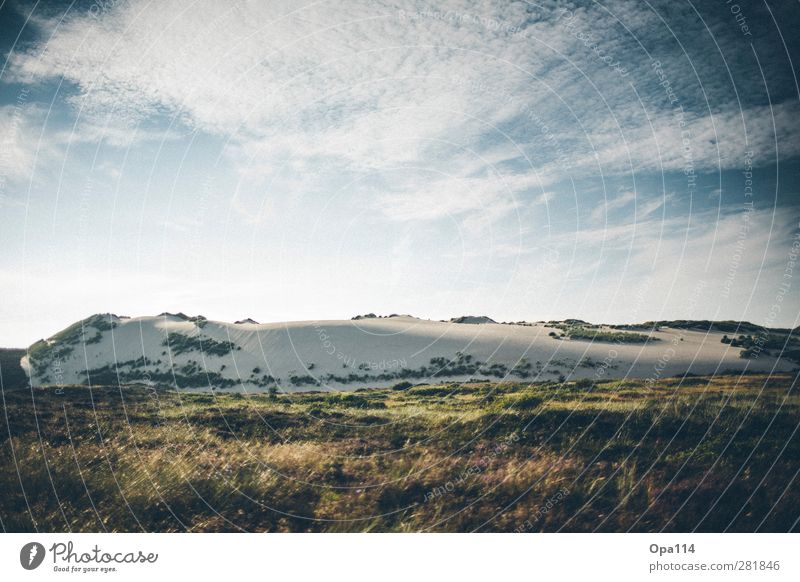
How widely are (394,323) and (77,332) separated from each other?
162 ft

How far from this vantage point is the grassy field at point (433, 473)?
1180cm

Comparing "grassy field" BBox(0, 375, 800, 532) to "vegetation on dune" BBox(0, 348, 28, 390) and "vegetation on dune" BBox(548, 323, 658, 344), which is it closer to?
"vegetation on dune" BBox(0, 348, 28, 390)

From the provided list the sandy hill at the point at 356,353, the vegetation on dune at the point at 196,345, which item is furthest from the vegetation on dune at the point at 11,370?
the vegetation on dune at the point at 196,345

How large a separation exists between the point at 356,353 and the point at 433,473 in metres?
48.4

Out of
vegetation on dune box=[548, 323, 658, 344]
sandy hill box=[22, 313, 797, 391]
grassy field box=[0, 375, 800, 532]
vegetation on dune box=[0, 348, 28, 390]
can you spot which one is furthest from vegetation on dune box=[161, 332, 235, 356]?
vegetation on dune box=[548, 323, 658, 344]

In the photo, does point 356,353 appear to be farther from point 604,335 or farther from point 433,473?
point 433,473

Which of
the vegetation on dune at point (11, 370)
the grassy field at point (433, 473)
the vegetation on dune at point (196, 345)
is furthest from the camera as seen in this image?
the vegetation on dune at point (196, 345)

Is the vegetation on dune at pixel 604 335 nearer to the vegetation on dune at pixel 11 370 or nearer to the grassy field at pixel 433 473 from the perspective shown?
the grassy field at pixel 433 473

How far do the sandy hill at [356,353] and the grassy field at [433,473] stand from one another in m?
29.6

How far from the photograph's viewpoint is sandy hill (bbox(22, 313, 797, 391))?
50.8 meters

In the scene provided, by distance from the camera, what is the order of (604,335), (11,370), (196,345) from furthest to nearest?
(604,335) → (196,345) → (11,370)

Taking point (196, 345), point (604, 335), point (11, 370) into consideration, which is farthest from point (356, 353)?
point (11, 370)

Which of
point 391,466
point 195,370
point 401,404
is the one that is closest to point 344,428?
point 391,466

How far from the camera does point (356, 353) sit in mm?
61500
